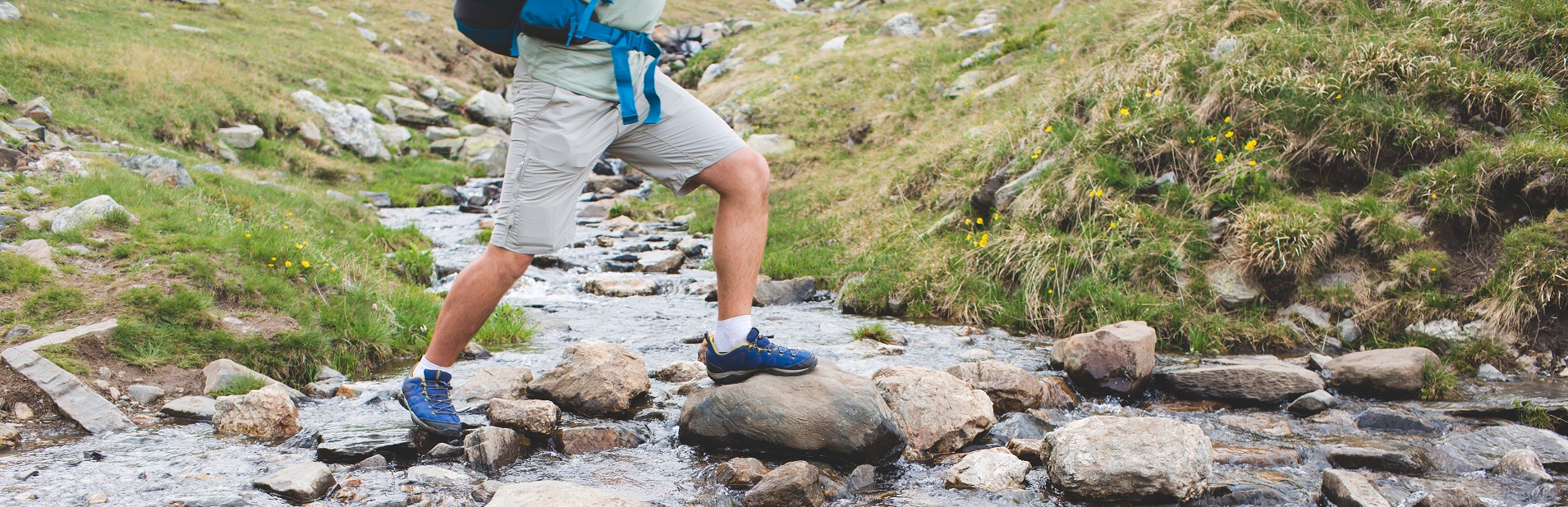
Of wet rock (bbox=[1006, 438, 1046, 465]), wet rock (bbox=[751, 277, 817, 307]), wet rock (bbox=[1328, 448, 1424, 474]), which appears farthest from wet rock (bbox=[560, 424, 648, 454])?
wet rock (bbox=[751, 277, 817, 307])

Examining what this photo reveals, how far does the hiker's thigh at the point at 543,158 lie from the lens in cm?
386

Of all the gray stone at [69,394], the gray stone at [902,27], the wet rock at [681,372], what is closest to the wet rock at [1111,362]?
the wet rock at [681,372]

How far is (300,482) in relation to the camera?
3.41 m

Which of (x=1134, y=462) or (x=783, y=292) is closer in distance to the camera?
(x=1134, y=462)

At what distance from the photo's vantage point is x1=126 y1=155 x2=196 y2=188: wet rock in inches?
348

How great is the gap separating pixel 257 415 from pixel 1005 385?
3.83 meters

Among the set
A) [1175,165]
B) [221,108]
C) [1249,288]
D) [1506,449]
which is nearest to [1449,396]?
[1506,449]

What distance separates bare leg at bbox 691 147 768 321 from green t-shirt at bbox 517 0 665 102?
0.63 meters

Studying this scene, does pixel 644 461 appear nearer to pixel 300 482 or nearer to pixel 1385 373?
pixel 300 482

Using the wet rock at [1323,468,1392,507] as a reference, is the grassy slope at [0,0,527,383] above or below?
below

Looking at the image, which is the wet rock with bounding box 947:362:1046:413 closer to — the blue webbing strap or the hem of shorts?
the hem of shorts

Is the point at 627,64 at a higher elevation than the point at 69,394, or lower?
higher

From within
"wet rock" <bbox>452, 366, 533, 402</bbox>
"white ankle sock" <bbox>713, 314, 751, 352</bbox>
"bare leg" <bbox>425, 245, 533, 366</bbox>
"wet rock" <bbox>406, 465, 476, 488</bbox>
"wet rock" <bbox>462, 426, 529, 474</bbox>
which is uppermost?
"bare leg" <bbox>425, 245, 533, 366</bbox>

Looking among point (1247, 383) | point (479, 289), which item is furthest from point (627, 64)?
point (1247, 383)
